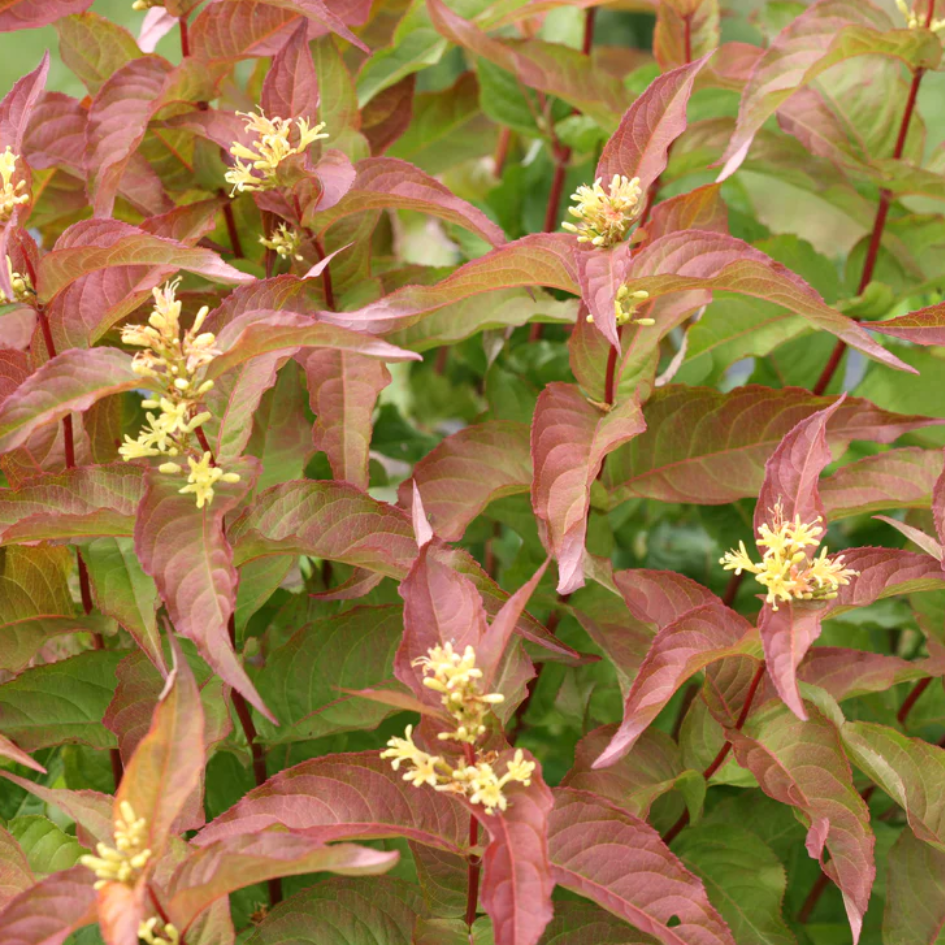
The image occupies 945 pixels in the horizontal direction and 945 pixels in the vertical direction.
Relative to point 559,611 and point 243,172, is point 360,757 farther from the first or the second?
point 243,172

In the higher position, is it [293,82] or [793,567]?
[293,82]

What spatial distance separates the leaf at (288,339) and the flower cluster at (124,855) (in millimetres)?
244

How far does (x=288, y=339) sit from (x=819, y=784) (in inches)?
16.4

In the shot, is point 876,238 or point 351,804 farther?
point 876,238

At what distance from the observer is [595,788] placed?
2.40ft

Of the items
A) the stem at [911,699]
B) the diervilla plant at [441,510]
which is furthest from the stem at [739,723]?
the stem at [911,699]

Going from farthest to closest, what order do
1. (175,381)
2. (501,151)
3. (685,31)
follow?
(501,151)
(685,31)
(175,381)

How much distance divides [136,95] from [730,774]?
2.21 feet

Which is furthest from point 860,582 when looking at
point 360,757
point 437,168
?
point 437,168

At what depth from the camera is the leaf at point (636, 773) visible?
0.72 meters

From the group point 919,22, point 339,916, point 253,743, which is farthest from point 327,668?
point 919,22

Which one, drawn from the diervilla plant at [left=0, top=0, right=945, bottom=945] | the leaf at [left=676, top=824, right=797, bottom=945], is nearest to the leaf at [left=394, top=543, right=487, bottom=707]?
the diervilla plant at [left=0, top=0, right=945, bottom=945]

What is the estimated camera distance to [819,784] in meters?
0.67

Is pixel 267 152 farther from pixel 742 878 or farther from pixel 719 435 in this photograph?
pixel 742 878
